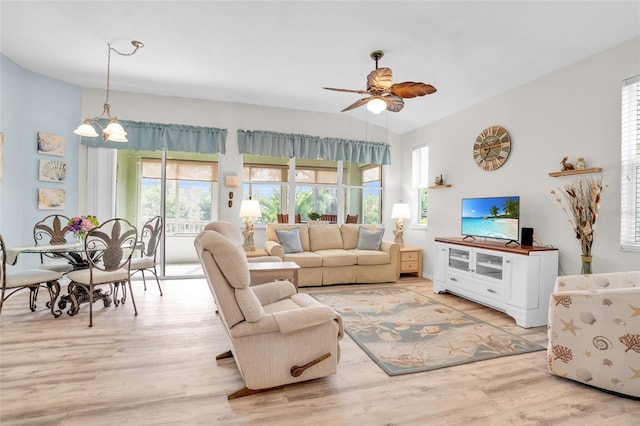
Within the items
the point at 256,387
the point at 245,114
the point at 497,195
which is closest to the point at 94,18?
the point at 245,114

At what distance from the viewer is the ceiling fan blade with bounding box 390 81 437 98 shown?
9.66 feet

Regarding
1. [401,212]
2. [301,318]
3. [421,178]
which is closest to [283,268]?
[301,318]

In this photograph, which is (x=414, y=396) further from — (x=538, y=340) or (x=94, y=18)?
(x=94, y=18)

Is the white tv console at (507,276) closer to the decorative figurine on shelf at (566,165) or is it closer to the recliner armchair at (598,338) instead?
the decorative figurine on shelf at (566,165)

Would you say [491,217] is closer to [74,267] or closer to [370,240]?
[370,240]

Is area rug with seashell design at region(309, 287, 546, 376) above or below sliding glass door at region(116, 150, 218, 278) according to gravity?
below

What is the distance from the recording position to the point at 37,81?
439 centimetres

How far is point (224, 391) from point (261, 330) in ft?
1.72

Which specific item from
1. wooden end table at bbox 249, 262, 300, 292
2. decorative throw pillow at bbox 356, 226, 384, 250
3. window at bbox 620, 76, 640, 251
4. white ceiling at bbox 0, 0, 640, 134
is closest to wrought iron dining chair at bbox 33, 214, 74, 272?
white ceiling at bbox 0, 0, 640, 134

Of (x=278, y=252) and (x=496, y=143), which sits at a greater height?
(x=496, y=143)

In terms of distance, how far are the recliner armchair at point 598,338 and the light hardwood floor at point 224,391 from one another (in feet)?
0.35

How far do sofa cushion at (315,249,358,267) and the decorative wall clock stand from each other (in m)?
2.28

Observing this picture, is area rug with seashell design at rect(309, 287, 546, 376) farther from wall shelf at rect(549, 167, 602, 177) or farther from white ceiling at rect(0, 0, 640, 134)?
white ceiling at rect(0, 0, 640, 134)

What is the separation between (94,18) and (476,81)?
4.35 metres
